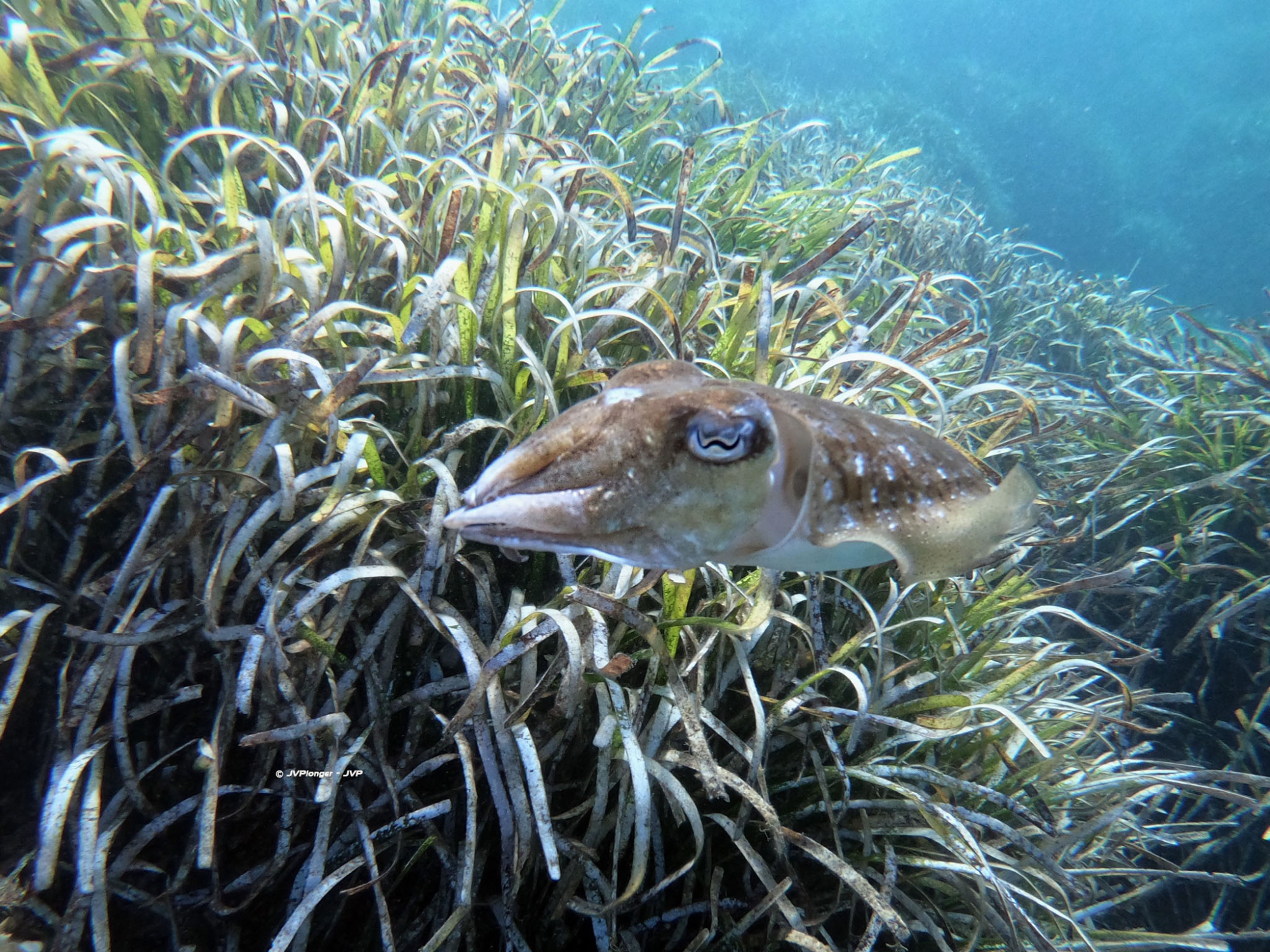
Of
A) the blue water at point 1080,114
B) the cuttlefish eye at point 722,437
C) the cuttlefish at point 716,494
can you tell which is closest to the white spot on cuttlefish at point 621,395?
the cuttlefish at point 716,494

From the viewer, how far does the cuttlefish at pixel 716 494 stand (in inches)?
45.3

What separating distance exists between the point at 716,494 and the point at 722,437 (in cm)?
12

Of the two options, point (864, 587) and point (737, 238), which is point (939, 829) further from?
point (737, 238)

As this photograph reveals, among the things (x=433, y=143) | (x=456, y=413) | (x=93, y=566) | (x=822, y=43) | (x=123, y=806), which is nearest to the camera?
(x=123, y=806)

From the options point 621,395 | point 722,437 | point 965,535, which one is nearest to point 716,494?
point 722,437

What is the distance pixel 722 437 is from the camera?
46.1 inches

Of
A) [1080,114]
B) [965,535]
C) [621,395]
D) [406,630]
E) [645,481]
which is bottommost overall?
[406,630]

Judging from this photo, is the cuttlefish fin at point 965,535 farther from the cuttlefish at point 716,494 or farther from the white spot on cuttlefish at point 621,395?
the white spot on cuttlefish at point 621,395

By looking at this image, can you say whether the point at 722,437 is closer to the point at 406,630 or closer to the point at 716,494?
the point at 716,494

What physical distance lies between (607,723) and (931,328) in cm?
507

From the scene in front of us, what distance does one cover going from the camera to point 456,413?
7.69ft

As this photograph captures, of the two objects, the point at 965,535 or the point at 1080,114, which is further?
the point at 1080,114

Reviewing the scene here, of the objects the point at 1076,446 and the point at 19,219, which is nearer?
the point at 19,219

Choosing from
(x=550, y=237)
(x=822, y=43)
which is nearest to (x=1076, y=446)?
(x=550, y=237)
